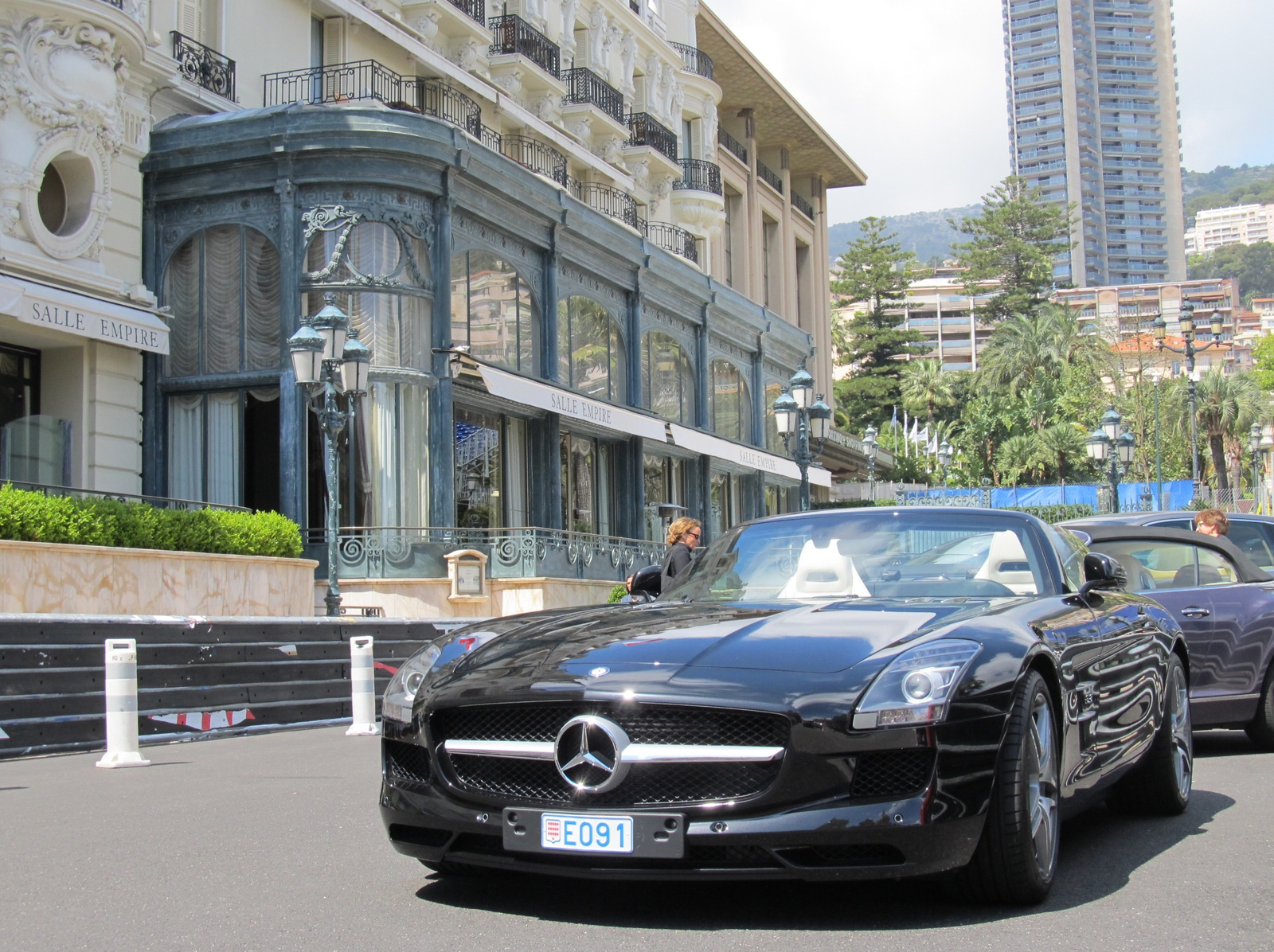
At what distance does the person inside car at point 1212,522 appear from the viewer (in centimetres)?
1080

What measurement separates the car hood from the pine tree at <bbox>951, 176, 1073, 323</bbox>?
354 ft

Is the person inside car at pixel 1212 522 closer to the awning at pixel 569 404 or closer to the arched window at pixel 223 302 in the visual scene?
the awning at pixel 569 404

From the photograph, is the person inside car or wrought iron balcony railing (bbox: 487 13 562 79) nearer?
the person inside car

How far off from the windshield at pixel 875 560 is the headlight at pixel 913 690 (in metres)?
1.14

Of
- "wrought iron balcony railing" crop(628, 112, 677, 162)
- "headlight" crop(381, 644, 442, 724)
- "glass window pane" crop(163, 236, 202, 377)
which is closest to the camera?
"headlight" crop(381, 644, 442, 724)

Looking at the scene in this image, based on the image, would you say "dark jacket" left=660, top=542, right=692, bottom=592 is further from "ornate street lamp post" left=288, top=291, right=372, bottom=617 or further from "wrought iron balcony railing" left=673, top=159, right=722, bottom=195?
"wrought iron balcony railing" left=673, top=159, right=722, bottom=195

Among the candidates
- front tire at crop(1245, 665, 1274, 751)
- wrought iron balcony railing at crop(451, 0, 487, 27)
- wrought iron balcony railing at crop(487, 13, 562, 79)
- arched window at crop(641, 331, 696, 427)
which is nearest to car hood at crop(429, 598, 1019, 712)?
front tire at crop(1245, 665, 1274, 751)

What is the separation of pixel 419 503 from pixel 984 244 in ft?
308

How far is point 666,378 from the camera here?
35.2 m

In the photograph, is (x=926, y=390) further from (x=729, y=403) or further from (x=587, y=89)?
(x=587, y=89)

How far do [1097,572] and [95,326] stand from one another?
1874cm

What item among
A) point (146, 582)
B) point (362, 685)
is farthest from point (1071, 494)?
point (362, 685)

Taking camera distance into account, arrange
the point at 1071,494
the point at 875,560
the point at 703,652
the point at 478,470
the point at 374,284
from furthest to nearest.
Answer: the point at 1071,494
the point at 478,470
the point at 374,284
the point at 875,560
the point at 703,652

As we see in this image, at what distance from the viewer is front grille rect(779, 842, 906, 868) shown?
4375mm
